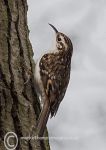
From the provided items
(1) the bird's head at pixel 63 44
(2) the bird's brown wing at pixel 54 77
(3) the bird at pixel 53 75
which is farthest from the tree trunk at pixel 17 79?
(1) the bird's head at pixel 63 44

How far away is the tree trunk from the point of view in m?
1.95

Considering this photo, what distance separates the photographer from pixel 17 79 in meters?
2.10

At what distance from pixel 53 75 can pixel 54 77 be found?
0.03 feet

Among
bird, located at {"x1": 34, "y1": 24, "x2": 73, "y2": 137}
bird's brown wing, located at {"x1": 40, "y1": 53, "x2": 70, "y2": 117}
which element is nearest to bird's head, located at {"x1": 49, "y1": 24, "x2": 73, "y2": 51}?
bird, located at {"x1": 34, "y1": 24, "x2": 73, "y2": 137}

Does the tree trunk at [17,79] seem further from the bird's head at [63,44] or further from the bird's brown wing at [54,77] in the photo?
the bird's head at [63,44]

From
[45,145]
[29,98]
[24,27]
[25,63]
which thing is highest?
[24,27]

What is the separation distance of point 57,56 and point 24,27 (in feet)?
2.20

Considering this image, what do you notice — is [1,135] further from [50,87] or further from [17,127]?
[50,87]

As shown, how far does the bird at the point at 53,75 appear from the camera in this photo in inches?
99.7

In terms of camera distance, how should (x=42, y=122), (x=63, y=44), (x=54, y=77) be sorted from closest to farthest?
(x=42, y=122) < (x=54, y=77) < (x=63, y=44)

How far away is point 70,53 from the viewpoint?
3.07 meters

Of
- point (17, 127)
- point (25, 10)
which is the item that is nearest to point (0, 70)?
point (17, 127)

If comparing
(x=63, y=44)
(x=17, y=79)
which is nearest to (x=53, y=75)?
(x=63, y=44)

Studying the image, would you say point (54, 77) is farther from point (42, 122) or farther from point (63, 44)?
point (42, 122)
